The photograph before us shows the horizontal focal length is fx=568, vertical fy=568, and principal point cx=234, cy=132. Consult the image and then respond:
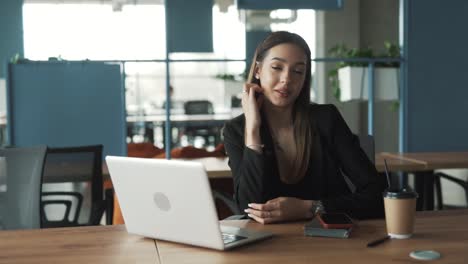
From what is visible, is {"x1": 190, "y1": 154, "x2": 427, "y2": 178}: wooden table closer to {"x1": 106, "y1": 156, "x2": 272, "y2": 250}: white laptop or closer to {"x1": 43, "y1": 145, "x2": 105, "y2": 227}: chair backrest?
{"x1": 43, "y1": 145, "x2": 105, "y2": 227}: chair backrest

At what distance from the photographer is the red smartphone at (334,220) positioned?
4.77 ft

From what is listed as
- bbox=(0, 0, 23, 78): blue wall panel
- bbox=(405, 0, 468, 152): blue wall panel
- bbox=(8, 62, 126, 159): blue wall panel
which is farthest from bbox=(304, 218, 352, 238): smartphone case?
bbox=(0, 0, 23, 78): blue wall panel

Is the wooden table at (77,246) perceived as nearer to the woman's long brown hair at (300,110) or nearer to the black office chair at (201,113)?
the woman's long brown hair at (300,110)

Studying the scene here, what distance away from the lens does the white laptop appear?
4.16 feet

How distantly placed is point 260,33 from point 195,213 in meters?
3.11

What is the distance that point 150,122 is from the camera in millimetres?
7977

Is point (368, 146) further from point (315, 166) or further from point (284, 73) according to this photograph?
point (284, 73)

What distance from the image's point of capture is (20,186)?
2172mm

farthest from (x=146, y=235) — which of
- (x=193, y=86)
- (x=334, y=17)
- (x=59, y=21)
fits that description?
(x=193, y=86)

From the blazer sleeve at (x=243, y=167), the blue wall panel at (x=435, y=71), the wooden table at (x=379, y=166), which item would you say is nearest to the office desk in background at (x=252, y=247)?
the blazer sleeve at (x=243, y=167)

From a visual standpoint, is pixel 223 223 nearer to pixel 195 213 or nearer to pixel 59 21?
pixel 195 213

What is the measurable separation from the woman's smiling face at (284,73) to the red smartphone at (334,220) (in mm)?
500

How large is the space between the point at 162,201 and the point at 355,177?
796 mm

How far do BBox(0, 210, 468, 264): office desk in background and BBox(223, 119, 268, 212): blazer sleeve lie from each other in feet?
0.94
